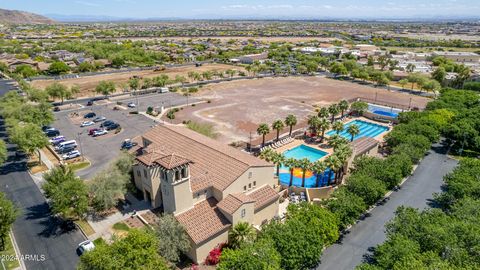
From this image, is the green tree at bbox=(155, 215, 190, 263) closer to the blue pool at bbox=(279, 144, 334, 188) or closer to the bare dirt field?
the blue pool at bbox=(279, 144, 334, 188)

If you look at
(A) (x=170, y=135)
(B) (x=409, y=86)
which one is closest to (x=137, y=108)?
(A) (x=170, y=135)

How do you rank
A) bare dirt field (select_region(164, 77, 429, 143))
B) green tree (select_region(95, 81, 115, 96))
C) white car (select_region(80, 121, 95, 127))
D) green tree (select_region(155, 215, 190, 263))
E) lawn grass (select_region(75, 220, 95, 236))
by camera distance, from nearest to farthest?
1. green tree (select_region(155, 215, 190, 263))
2. lawn grass (select_region(75, 220, 95, 236))
3. white car (select_region(80, 121, 95, 127))
4. bare dirt field (select_region(164, 77, 429, 143))
5. green tree (select_region(95, 81, 115, 96))

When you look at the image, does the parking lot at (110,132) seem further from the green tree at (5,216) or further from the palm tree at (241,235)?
the palm tree at (241,235)

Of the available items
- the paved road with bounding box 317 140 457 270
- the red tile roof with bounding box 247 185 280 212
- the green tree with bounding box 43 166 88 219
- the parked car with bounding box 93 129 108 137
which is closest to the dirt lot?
the parked car with bounding box 93 129 108 137

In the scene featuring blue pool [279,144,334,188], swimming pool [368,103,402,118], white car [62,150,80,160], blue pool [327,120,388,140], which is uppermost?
white car [62,150,80,160]

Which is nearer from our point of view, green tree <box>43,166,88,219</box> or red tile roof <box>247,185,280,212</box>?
green tree <box>43,166,88,219</box>

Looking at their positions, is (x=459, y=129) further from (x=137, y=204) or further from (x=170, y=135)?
(x=137, y=204)

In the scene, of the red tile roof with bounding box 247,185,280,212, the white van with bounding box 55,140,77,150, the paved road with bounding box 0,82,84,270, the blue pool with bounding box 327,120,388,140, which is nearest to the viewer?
the paved road with bounding box 0,82,84,270

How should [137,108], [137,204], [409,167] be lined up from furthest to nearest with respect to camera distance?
[137,108] → [409,167] → [137,204]
